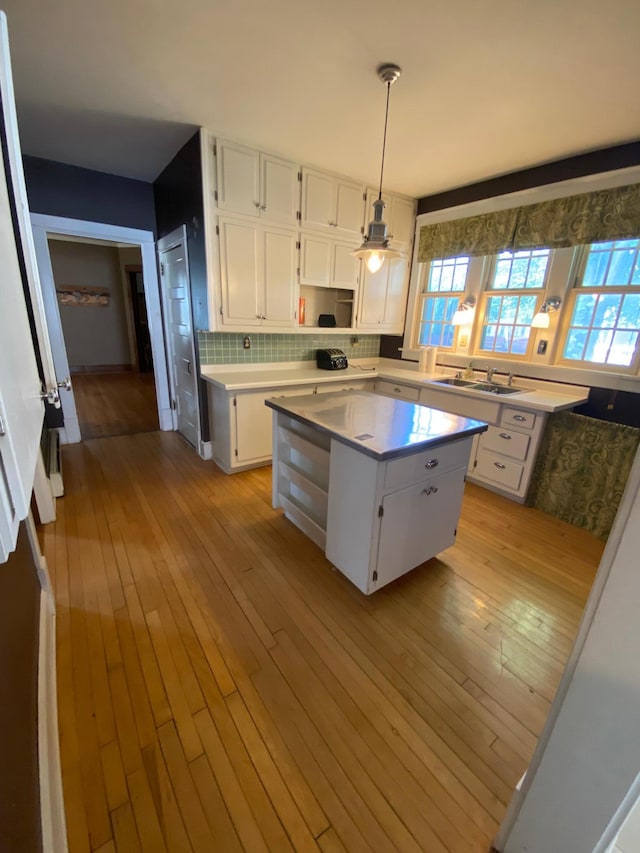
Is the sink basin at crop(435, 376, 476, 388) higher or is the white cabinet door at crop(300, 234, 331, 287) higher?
the white cabinet door at crop(300, 234, 331, 287)

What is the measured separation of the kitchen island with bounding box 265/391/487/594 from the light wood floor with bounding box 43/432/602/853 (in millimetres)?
220

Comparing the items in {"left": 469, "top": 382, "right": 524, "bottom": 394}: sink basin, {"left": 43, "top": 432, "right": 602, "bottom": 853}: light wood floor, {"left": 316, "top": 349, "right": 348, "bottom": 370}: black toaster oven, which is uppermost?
{"left": 316, "top": 349, "right": 348, "bottom": 370}: black toaster oven

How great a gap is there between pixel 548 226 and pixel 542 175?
1.44ft

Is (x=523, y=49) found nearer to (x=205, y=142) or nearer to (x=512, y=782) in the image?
(x=205, y=142)

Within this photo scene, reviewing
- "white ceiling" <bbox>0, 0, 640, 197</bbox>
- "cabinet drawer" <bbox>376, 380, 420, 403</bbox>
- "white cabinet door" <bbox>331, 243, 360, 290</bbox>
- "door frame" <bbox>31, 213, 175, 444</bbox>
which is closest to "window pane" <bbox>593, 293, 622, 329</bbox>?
"white ceiling" <bbox>0, 0, 640, 197</bbox>

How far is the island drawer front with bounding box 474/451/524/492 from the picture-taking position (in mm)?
2850

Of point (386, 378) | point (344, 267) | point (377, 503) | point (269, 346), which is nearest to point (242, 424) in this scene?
point (269, 346)

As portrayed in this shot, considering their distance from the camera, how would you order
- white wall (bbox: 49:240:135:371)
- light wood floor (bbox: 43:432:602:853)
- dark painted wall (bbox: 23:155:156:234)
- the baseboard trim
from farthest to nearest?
white wall (bbox: 49:240:135:371)
dark painted wall (bbox: 23:155:156:234)
light wood floor (bbox: 43:432:602:853)
the baseboard trim

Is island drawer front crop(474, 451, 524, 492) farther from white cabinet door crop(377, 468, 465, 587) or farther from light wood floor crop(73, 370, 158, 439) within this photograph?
light wood floor crop(73, 370, 158, 439)

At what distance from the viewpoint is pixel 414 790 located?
44.0 inches

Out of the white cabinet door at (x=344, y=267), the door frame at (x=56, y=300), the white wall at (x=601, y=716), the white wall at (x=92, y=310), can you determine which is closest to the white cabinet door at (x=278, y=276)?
the white cabinet door at (x=344, y=267)

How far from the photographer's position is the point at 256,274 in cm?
306

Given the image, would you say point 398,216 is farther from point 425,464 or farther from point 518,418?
point 425,464

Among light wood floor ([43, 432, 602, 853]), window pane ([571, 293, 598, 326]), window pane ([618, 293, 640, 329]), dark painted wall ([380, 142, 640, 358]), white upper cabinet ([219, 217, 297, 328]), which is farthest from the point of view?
white upper cabinet ([219, 217, 297, 328])
